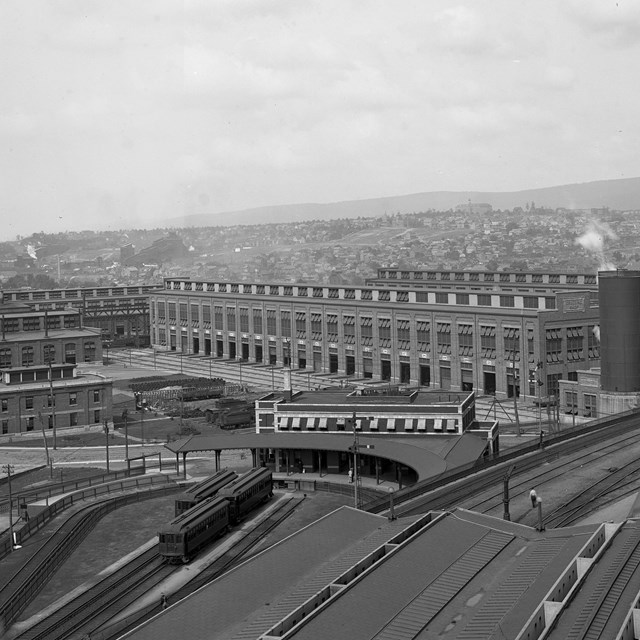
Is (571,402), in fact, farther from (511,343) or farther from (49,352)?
(49,352)

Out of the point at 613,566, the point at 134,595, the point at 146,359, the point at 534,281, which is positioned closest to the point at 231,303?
the point at 146,359

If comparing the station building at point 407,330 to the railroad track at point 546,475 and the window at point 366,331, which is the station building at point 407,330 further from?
the railroad track at point 546,475

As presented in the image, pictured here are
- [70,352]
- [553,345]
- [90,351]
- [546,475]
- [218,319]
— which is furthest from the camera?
[218,319]

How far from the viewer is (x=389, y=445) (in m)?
55.2

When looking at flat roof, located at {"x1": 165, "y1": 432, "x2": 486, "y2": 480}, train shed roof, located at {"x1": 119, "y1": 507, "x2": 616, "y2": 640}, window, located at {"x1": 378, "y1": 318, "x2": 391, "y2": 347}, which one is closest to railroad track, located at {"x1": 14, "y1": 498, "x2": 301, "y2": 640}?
train shed roof, located at {"x1": 119, "y1": 507, "x2": 616, "y2": 640}

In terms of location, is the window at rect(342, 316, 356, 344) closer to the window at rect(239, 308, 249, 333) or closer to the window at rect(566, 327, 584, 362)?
the window at rect(239, 308, 249, 333)

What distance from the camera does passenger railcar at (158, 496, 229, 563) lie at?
137 feet

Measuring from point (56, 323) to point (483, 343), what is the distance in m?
60.4

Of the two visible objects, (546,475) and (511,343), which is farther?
(511,343)

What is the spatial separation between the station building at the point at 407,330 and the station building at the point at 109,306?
2308cm

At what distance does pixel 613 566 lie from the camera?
1062 inches

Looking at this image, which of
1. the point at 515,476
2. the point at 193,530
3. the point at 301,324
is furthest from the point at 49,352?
the point at 515,476

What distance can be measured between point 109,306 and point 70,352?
200 feet

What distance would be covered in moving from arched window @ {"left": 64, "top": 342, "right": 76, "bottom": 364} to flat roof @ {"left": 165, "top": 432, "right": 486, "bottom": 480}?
46728 millimetres
